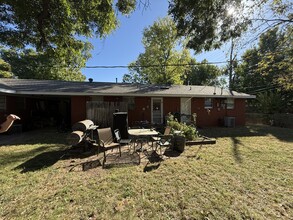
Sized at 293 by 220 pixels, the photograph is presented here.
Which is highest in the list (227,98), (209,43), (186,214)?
(209,43)

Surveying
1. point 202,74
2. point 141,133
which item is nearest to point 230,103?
point 141,133

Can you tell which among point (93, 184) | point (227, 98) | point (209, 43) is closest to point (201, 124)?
point (227, 98)

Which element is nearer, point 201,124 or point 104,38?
point 104,38

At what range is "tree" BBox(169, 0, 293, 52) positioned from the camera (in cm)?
505

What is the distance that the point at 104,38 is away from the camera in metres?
7.10

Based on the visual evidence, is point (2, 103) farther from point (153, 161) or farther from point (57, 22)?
point (153, 161)

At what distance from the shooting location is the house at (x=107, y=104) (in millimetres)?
11031

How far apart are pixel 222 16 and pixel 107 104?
7991 millimetres

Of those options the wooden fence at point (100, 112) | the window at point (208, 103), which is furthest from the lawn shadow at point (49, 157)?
the window at point (208, 103)

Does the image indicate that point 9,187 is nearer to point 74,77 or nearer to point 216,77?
point 74,77

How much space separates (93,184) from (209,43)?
18.8 ft

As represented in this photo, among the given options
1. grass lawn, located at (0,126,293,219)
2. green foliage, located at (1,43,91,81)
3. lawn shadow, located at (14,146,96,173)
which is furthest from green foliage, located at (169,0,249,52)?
green foliage, located at (1,43,91,81)

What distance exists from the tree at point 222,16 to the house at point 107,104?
22.4 ft

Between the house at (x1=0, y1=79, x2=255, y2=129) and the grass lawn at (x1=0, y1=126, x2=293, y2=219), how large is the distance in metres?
5.49
